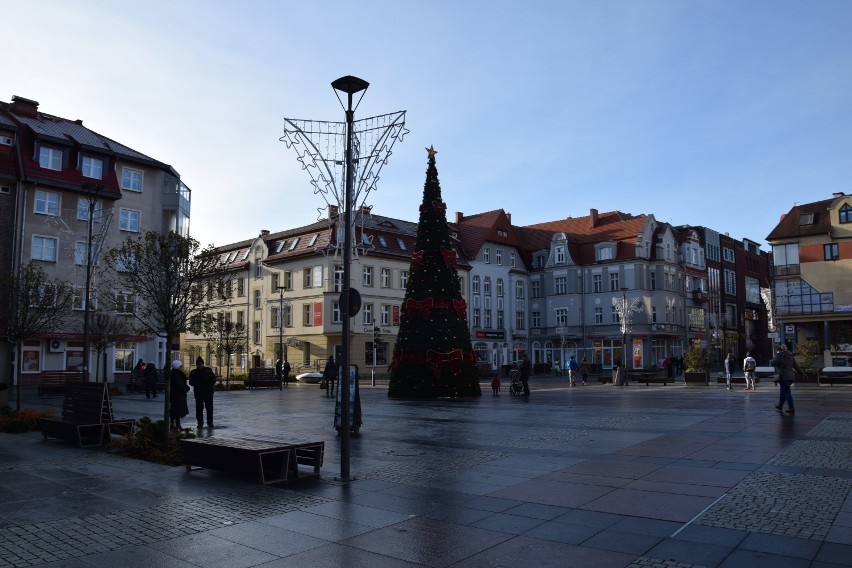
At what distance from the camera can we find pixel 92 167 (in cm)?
4266

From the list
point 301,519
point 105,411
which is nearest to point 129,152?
point 105,411

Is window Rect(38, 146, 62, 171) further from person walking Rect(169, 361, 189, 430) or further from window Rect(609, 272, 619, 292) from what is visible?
window Rect(609, 272, 619, 292)

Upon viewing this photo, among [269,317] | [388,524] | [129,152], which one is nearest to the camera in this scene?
[388,524]

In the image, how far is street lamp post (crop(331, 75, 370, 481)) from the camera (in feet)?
30.8

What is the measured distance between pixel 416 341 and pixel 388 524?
804 inches

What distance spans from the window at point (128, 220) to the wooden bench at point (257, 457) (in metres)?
38.7

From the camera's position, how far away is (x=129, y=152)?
152 ft

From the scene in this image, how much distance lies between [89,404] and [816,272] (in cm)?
5677

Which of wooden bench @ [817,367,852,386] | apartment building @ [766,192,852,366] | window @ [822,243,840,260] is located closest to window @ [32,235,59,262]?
wooden bench @ [817,367,852,386]

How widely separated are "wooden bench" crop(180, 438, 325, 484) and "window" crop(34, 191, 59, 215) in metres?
36.4

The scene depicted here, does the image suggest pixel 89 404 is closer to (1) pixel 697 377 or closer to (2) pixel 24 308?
(2) pixel 24 308

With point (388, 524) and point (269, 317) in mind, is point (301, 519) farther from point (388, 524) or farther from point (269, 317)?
point (269, 317)

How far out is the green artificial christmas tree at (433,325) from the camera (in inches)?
1070

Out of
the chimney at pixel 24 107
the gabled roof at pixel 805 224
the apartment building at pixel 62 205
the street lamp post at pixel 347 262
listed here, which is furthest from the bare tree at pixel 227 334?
the gabled roof at pixel 805 224
